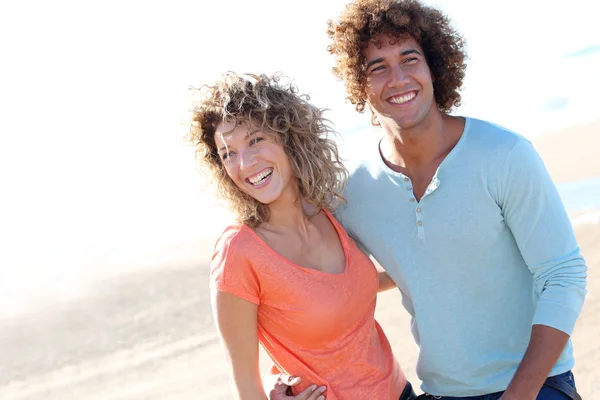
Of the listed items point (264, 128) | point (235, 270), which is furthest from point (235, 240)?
point (264, 128)

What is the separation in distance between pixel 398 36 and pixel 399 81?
205mm

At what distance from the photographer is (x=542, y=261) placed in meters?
2.77

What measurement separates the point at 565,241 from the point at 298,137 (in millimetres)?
1080

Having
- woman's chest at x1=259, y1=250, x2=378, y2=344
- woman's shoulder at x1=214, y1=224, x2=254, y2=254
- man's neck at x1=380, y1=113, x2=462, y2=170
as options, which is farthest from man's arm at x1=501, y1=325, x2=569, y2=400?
woman's shoulder at x1=214, y1=224, x2=254, y2=254

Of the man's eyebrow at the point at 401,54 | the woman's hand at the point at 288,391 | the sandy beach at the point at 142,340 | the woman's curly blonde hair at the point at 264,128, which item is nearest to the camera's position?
the woman's hand at the point at 288,391

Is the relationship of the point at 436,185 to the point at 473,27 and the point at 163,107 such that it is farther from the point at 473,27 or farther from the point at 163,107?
the point at 473,27

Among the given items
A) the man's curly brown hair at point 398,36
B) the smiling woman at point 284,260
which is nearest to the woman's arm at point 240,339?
the smiling woman at point 284,260

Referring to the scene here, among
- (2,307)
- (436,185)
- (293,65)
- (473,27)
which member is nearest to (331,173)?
(436,185)

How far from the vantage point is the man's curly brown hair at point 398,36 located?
126 inches

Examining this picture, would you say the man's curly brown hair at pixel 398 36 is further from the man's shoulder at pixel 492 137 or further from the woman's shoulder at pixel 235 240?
the woman's shoulder at pixel 235 240

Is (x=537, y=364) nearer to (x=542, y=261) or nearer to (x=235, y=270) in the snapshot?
(x=542, y=261)

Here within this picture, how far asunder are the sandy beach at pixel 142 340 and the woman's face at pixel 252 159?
3309 millimetres

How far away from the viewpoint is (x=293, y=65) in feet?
63.2

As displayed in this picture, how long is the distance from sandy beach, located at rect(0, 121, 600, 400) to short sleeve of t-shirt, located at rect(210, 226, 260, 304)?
11.1 ft
